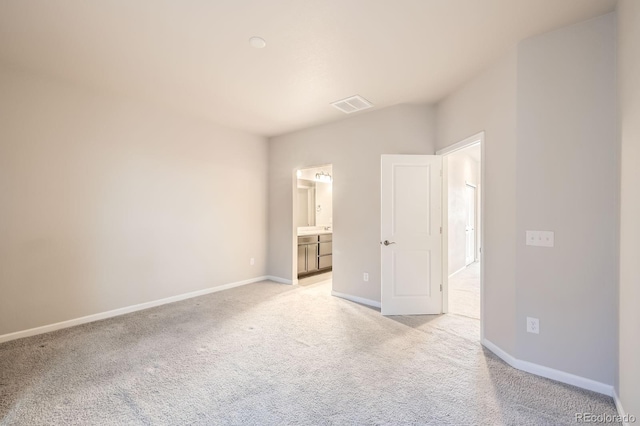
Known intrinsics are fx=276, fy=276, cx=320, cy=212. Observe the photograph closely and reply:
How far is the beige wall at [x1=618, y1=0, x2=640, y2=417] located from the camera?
1.50m

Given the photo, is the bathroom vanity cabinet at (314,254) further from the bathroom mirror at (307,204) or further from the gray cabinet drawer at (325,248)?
the bathroom mirror at (307,204)

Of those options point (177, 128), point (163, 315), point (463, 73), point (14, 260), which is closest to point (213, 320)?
point (163, 315)

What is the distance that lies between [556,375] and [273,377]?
2186 mm

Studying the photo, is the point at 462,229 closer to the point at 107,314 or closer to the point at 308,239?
the point at 308,239

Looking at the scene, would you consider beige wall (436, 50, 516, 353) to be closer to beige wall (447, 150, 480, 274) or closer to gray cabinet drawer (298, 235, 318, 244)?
beige wall (447, 150, 480, 274)

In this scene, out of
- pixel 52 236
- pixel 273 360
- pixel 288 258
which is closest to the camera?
pixel 273 360

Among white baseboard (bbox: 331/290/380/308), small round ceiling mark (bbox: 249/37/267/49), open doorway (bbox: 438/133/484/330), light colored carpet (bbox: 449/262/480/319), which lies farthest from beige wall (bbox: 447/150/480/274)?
small round ceiling mark (bbox: 249/37/267/49)

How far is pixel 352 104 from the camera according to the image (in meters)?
3.68

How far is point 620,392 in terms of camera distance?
1.78 meters

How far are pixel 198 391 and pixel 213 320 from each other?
1398 mm

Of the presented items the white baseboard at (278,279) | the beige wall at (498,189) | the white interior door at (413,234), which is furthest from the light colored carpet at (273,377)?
the white baseboard at (278,279)

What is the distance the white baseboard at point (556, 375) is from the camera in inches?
77.5

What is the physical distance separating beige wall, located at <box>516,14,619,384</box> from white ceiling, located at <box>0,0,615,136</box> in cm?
28

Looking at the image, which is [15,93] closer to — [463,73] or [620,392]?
[463,73]
